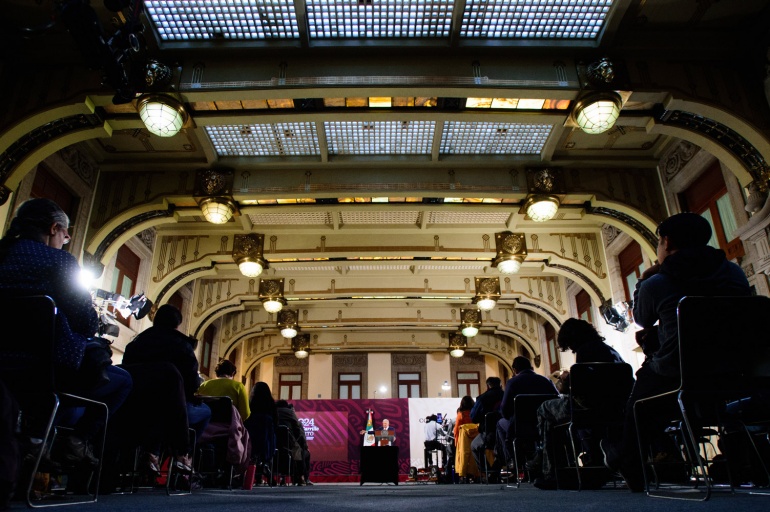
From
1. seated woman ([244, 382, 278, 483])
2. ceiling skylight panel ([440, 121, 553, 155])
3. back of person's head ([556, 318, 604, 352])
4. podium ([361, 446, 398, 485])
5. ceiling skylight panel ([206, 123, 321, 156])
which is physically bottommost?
podium ([361, 446, 398, 485])

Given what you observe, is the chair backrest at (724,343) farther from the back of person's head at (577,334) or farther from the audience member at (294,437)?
the audience member at (294,437)

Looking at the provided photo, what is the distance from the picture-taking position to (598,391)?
306 cm

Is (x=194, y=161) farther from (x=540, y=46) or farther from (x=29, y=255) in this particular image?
(x=29, y=255)

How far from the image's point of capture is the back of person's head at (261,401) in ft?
19.0

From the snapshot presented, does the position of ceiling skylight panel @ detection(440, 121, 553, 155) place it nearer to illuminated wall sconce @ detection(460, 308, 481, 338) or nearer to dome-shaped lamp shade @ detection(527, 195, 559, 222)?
dome-shaped lamp shade @ detection(527, 195, 559, 222)

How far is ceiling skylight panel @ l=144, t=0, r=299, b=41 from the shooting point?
16.3 ft

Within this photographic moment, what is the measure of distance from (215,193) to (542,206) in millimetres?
4868

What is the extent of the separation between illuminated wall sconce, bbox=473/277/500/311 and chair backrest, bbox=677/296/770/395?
32.3 ft

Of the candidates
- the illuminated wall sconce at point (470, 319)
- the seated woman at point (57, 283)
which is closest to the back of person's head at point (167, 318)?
the seated woman at point (57, 283)

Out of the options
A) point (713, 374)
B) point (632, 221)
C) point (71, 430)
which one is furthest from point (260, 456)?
point (632, 221)

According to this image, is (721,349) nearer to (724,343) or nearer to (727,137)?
(724,343)

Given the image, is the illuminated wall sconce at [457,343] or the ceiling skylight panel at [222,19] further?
the illuminated wall sconce at [457,343]

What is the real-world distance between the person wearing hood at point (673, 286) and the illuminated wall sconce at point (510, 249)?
697 cm

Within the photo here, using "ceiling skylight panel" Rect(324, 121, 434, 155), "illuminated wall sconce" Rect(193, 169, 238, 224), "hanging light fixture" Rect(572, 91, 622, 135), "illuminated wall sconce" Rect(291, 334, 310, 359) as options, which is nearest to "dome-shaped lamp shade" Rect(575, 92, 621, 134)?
"hanging light fixture" Rect(572, 91, 622, 135)
